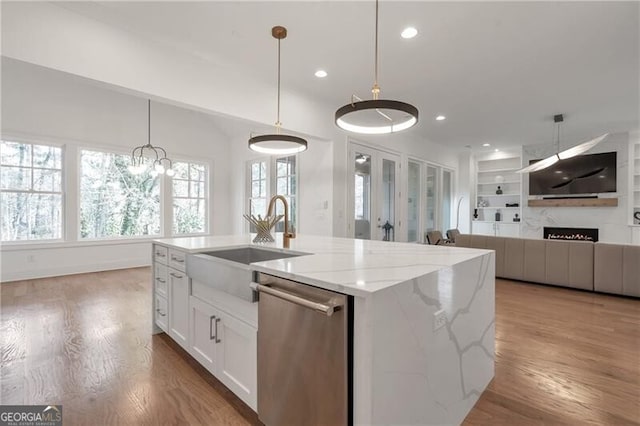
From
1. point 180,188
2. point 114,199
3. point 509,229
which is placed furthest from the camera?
point 509,229

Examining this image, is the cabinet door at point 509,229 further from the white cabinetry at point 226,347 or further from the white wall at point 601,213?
the white cabinetry at point 226,347

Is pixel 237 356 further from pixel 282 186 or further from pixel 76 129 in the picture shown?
pixel 76 129

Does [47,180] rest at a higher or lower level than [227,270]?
higher

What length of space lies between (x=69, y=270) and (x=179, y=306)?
4.60 meters

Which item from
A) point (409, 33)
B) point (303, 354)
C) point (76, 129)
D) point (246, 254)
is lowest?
point (303, 354)

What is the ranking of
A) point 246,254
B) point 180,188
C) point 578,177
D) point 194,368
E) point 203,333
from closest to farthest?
point 203,333 → point 194,368 → point 246,254 → point 578,177 → point 180,188

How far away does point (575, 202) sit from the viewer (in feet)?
23.1

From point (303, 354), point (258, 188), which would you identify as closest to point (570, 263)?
point (303, 354)

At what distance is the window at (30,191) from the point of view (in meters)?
5.03

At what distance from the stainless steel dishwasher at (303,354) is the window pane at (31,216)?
5924 mm

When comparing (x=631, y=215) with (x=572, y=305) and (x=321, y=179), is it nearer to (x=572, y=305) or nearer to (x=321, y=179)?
(x=572, y=305)

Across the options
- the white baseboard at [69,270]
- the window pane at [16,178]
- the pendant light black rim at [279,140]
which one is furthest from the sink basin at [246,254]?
the window pane at [16,178]

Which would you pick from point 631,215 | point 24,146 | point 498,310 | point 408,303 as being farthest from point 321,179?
point 631,215

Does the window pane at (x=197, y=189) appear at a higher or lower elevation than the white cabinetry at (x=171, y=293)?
higher
